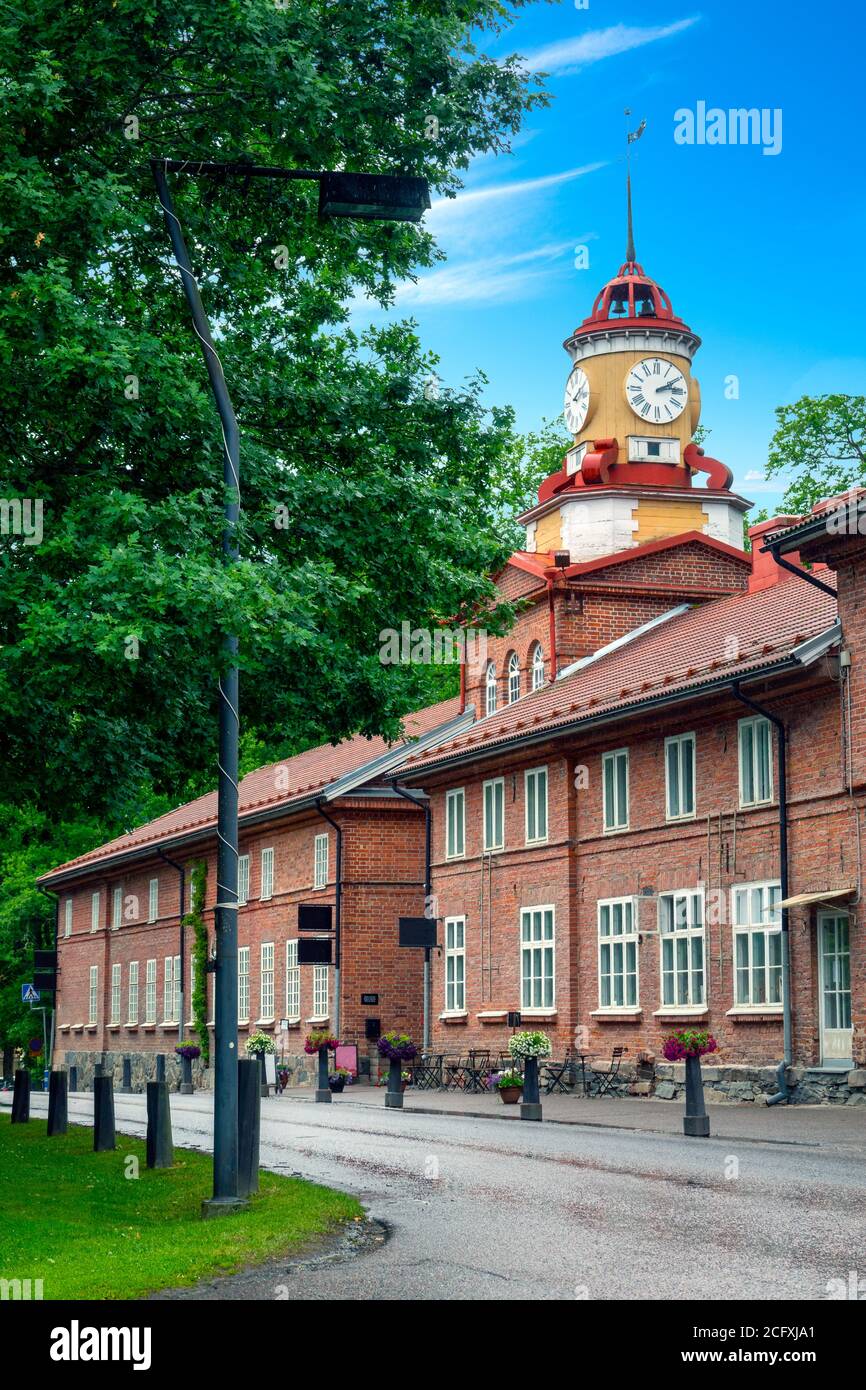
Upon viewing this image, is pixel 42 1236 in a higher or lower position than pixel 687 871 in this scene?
lower

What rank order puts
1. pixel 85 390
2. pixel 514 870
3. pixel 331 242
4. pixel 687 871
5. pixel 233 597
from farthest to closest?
pixel 514 870 → pixel 687 871 → pixel 331 242 → pixel 85 390 → pixel 233 597

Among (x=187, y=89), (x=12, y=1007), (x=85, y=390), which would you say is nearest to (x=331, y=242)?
(x=187, y=89)

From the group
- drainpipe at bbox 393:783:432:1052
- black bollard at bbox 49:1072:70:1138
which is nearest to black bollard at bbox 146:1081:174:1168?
black bollard at bbox 49:1072:70:1138

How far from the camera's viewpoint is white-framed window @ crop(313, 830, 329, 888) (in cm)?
4647

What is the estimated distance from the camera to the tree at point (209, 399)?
48.9ft

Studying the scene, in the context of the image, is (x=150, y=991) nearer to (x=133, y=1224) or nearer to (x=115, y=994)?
(x=115, y=994)

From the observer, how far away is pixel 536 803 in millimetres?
37344

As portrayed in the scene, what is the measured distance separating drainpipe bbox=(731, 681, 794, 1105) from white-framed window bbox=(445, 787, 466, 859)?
12925 mm

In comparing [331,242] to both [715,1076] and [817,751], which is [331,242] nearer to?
[817,751]

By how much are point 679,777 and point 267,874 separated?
70.2ft

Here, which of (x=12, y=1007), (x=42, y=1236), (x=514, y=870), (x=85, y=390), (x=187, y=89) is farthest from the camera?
(x=12, y=1007)

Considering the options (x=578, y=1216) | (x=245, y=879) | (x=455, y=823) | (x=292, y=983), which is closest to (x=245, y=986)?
(x=245, y=879)
